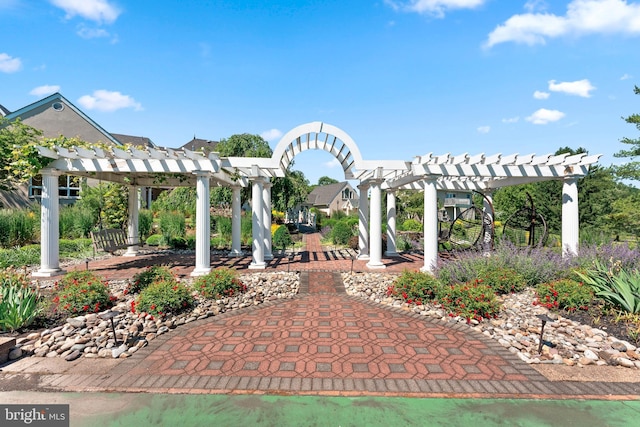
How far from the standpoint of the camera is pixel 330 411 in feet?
9.08

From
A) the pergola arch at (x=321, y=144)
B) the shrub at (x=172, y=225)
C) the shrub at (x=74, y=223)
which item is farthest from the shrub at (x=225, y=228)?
the pergola arch at (x=321, y=144)

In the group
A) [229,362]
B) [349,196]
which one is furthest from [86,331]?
[349,196]

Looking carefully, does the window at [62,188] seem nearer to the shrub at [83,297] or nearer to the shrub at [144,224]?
the shrub at [144,224]

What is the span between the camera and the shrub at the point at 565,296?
5.12 metres

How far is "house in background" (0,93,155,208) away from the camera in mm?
17484

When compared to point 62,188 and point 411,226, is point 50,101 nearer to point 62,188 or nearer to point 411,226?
point 62,188

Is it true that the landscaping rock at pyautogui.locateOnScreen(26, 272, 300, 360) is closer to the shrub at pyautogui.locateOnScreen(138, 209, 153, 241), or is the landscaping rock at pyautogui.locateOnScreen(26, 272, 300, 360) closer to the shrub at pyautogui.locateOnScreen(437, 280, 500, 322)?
the shrub at pyautogui.locateOnScreen(437, 280, 500, 322)

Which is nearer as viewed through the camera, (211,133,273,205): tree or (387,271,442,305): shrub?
(387,271,442,305): shrub

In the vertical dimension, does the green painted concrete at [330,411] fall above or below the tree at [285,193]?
below

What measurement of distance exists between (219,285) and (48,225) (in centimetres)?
571

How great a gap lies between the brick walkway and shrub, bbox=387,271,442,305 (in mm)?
726

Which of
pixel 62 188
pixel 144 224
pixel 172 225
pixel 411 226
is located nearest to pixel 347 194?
pixel 411 226

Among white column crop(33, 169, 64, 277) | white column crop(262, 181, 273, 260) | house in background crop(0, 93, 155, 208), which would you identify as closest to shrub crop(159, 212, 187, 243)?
house in background crop(0, 93, 155, 208)

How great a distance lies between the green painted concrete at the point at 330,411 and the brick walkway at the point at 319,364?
0.37 ft
